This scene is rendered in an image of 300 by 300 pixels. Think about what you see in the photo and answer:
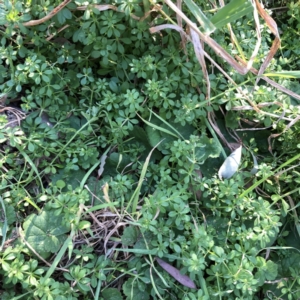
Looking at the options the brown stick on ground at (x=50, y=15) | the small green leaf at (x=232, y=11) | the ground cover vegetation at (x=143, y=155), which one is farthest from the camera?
the brown stick on ground at (x=50, y=15)

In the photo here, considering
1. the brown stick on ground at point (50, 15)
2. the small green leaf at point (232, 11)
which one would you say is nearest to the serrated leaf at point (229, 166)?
the small green leaf at point (232, 11)

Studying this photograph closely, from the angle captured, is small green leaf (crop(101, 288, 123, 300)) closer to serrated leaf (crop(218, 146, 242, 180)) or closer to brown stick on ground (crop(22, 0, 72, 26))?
serrated leaf (crop(218, 146, 242, 180))

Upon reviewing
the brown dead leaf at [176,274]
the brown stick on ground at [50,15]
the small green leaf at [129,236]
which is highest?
the brown stick on ground at [50,15]

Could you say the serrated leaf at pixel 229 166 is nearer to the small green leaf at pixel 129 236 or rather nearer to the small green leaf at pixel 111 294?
the small green leaf at pixel 129 236

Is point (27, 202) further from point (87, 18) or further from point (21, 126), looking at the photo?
point (87, 18)

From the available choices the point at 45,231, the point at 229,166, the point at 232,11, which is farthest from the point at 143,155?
the point at 232,11

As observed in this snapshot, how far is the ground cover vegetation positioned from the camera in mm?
1392

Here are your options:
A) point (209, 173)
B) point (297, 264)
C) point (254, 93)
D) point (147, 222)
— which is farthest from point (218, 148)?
point (297, 264)

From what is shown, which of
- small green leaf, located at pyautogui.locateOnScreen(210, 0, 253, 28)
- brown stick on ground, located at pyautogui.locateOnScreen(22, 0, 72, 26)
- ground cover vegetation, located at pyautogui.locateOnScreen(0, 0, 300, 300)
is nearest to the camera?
small green leaf, located at pyautogui.locateOnScreen(210, 0, 253, 28)

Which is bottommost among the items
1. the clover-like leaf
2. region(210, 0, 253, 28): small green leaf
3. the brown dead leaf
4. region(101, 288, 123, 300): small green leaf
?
the brown dead leaf

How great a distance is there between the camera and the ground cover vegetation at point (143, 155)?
4.57ft

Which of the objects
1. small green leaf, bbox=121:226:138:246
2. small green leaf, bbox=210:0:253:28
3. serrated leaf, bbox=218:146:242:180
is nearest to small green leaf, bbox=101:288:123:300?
small green leaf, bbox=121:226:138:246

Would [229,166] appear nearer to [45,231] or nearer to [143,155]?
[143,155]

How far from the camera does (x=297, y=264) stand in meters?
1.56
